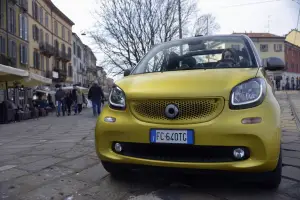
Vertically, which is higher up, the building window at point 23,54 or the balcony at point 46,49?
the balcony at point 46,49

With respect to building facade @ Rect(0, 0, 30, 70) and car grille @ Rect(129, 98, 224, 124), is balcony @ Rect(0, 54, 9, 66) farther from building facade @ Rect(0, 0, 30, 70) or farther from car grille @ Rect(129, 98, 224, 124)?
car grille @ Rect(129, 98, 224, 124)

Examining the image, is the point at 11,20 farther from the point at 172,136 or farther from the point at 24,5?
the point at 172,136

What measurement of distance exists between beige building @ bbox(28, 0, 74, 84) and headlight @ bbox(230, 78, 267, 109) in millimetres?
36077

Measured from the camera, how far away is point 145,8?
2519cm

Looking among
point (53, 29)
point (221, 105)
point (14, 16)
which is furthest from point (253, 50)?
point (53, 29)

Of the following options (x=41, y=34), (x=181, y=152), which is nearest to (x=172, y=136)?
(x=181, y=152)

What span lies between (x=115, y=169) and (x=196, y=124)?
3.36 feet

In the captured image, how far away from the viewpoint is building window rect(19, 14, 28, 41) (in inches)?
1292

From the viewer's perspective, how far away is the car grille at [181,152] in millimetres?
2607

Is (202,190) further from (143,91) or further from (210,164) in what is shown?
(143,91)

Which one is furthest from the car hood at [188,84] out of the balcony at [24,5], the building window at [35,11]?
the building window at [35,11]

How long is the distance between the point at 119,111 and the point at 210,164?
0.90 m

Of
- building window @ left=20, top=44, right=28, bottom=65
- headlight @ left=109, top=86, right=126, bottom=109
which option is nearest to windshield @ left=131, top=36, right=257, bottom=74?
headlight @ left=109, top=86, right=126, bottom=109

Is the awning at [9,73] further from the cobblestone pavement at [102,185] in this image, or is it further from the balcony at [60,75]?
the balcony at [60,75]
